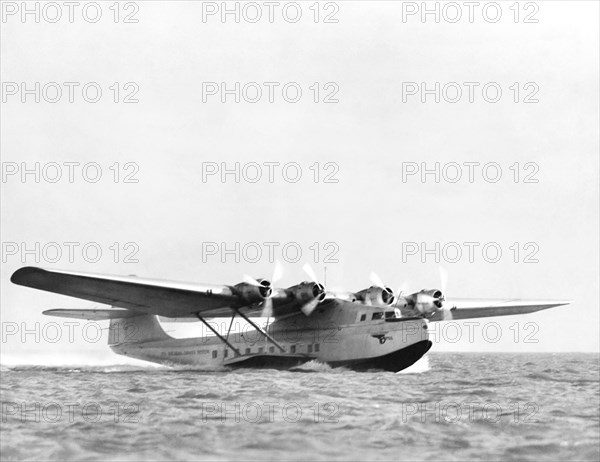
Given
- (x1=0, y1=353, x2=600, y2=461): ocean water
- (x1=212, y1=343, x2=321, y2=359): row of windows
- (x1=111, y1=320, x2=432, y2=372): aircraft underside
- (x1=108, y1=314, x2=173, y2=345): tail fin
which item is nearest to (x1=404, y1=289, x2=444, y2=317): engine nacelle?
(x1=111, y1=320, x2=432, y2=372): aircraft underside

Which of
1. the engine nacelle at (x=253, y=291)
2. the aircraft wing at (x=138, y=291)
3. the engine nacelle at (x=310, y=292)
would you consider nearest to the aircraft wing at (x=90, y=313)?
the aircraft wing at (x=138, y=291)

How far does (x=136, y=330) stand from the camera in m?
32.8

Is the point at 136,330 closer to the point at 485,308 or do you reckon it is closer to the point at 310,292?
the point at 310,292

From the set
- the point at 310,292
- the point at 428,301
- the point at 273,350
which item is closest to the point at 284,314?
the point at 273,350

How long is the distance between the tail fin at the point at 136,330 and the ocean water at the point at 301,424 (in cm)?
1593

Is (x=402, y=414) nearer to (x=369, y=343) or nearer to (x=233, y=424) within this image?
(x=233, y=424)

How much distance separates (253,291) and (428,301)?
7.14 metres

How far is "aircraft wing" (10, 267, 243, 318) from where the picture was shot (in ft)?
65.1

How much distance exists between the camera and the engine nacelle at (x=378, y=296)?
26.3m

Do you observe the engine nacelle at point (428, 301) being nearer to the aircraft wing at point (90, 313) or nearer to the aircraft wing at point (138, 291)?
the aircraft wing at point (138, 291)

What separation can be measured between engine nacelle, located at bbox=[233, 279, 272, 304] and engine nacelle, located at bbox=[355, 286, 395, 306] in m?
3.93

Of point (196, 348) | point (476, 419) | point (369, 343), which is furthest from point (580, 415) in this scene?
point (196, 348)

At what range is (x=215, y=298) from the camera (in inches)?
953

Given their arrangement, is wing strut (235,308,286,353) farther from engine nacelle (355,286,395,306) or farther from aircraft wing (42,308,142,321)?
aircraft wing (42,308,142,321)
